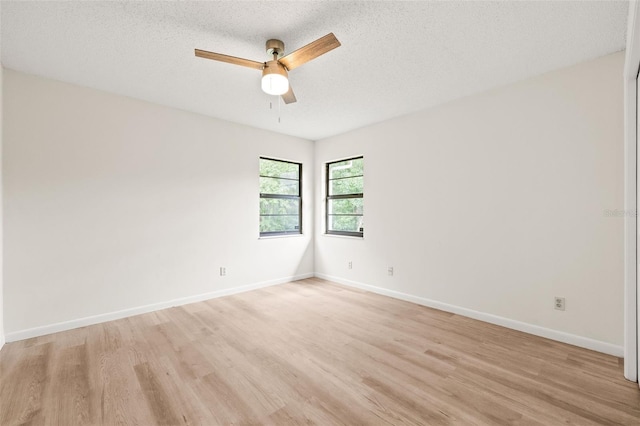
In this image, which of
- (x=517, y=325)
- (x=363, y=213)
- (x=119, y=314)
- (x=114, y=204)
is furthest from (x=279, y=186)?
(x=517, y=325)

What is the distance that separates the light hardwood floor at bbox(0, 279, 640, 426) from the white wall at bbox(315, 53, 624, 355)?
388 mm

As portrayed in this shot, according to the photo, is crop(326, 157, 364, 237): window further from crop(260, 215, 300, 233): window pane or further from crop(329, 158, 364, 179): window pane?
crop(260, 215, 300, 233): window pane

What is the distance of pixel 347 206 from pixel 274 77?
2.93m

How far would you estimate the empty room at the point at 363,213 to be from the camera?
1.86m

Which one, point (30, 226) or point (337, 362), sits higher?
point (30, 226)

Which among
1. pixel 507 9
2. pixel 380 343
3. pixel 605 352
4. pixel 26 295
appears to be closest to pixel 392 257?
pixel 380 343

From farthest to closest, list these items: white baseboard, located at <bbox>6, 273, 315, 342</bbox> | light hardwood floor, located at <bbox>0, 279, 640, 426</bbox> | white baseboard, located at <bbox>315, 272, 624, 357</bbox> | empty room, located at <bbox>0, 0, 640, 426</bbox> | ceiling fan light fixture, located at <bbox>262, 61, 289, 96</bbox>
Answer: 1. white baseboard, located at <bbox>6, 273, 315, 342</bbox>
2. white baseboard, located at <bbox>315, 272, 624, 357</bbox>
3. ceiling fan light fixture, located at <bbox>262, 61, 289, 96</bbox>
4. empty room, located at <bbox>0, 0, 640, 426</bbox>
5. light hardwood floor, located at <bbox>0, 279, 640, 426</bbox>

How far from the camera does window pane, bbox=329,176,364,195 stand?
15.0 ft

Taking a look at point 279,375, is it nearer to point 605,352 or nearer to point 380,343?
point 380,343

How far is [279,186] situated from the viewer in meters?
4.80

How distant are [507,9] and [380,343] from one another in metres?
2.68

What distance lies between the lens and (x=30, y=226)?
2713mm

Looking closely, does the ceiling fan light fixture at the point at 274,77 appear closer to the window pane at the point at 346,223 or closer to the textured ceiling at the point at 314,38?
the textured ceiling at the point at 314,38

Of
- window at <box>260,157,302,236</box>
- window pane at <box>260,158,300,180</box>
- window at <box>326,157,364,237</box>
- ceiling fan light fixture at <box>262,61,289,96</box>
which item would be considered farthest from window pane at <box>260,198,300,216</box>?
ceiling fan light fixture at <box>262,61,289,96</box>
